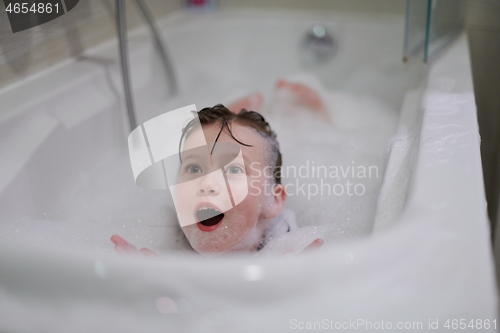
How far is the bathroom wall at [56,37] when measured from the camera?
0.84 m

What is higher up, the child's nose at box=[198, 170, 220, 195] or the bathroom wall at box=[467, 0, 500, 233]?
the child's nose at box=[198, 170, 220, 195]

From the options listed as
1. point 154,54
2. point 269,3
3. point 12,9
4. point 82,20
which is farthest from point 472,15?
point 12,9

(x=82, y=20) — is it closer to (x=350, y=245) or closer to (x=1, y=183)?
(x=1, y=183)

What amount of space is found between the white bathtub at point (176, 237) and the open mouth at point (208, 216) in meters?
0.09

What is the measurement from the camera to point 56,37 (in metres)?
0.98

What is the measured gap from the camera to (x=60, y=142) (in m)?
0.86

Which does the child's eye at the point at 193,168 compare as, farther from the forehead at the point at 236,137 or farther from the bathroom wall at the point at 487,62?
the bathroom wall at the point at 487,62

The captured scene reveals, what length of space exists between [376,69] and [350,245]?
1.20m

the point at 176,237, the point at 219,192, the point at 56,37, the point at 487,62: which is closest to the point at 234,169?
the point at 219,192

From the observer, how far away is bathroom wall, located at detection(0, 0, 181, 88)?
84 cm

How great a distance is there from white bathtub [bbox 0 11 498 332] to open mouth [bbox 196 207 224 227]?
0.09 m

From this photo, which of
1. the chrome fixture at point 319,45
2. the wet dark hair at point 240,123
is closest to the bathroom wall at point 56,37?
the wet dark hair at point 240,123

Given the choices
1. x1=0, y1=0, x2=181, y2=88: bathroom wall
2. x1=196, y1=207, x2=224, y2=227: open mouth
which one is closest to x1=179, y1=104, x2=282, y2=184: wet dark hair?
x1=196, y1=207, x2=224, y2=227: open mouth

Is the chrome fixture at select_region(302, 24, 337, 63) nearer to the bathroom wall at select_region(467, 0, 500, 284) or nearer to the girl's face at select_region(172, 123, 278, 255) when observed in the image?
the bathroom wall at select_region(467, 0, 500, 284)
